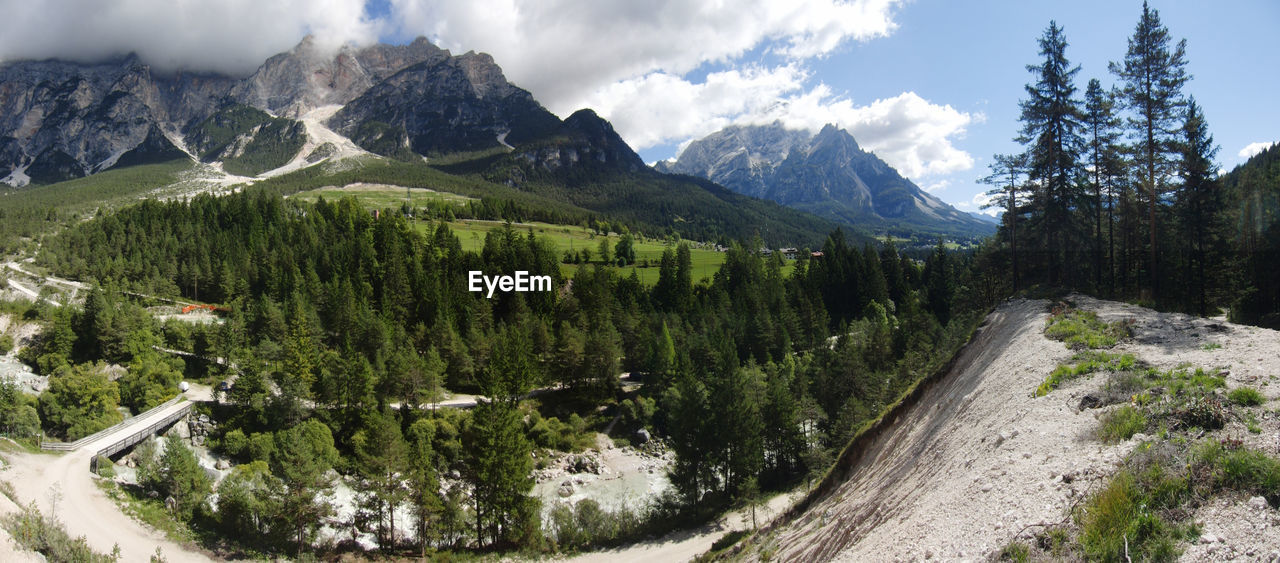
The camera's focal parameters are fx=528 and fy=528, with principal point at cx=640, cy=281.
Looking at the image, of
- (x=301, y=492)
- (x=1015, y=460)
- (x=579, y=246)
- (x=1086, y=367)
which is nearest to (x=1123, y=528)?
(x=1015, y=460)

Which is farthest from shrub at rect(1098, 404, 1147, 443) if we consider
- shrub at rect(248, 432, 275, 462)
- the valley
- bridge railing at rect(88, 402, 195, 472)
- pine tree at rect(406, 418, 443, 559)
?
bridge railing at rect(88, 402, 195, 472)

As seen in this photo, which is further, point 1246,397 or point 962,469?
point 962,469

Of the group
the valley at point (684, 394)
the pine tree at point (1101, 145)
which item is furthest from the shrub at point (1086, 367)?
the pine tree at point (1101, 145)

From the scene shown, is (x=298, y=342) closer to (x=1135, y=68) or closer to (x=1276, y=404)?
(x=1276, y=404)

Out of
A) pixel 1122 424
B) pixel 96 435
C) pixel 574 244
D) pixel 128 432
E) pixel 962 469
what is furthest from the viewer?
pixel 574 244

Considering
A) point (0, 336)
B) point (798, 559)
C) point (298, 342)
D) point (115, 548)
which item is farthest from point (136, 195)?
point (798, 559)

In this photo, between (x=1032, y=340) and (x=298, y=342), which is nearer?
(x=1032, y=340)

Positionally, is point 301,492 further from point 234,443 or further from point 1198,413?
point 1198,413
